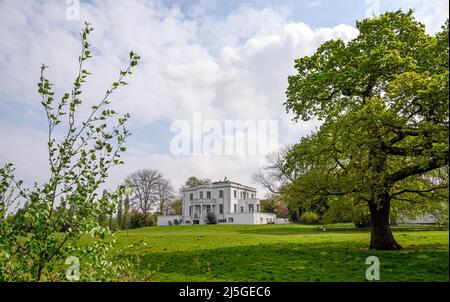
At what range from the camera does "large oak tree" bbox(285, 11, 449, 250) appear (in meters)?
13.9

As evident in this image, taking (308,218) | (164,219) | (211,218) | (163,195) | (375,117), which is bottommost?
(164,219)

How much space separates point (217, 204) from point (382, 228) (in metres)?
62.9

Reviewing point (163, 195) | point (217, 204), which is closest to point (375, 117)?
point (217, 204)

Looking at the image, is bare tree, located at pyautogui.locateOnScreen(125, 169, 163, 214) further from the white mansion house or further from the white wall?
the white mansion house

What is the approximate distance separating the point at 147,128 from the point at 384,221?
15016 millimetres

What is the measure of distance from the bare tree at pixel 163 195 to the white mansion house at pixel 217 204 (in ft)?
12.1

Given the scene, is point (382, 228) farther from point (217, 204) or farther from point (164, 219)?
point (164, 219)

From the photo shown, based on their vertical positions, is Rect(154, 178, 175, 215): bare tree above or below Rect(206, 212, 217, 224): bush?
above

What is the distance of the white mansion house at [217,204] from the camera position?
78.6m

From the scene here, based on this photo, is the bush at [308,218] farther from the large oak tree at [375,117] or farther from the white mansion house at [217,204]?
the large oak tree at [375,117]

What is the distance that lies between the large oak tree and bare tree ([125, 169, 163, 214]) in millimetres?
53349

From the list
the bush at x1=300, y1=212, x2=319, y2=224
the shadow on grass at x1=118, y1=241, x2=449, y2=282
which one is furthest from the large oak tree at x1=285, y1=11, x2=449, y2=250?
the bush at x1=300, y1=212, x2=319, y2=224

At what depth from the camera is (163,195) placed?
79.9m
